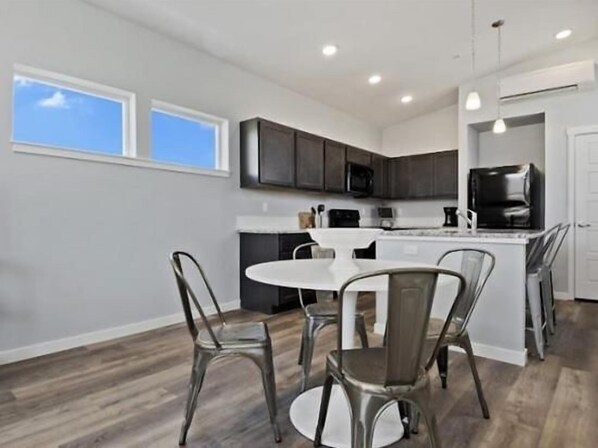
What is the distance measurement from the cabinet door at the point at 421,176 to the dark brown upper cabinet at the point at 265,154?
2.74m

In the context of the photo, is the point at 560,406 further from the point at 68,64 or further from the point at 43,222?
the point at 68,64

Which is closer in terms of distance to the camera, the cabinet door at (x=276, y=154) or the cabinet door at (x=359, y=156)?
the cabinet door at (x=276, y=154)

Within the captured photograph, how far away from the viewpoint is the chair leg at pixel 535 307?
9.07 ft

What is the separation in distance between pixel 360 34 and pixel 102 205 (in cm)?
308

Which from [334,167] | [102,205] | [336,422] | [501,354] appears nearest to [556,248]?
[501,354]

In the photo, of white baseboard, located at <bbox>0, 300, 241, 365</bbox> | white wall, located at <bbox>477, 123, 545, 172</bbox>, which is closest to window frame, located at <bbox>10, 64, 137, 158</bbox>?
white baseboard, located at <bbox>0, 300, 241, 365</bbox>

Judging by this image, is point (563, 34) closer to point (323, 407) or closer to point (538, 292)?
point (538, 292)

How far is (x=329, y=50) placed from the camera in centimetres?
418

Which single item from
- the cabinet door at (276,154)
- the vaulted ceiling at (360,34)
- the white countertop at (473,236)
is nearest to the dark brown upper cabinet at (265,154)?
the cabinet door at (276,154)

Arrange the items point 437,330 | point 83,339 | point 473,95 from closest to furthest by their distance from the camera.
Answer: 1. point 437,330
2. point 83,339
3. point 473,95

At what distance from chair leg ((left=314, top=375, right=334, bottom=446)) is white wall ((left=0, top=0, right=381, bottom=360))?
7.67ft

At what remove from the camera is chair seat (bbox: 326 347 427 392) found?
1.32m

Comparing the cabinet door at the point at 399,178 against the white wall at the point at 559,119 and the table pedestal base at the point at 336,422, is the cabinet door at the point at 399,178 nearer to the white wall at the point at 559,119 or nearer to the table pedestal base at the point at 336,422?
the white wall at the point at 559,119

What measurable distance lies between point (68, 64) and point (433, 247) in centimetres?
334
